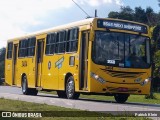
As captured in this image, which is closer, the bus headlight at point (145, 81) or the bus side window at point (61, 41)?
the bus headlight at point (145, 81)

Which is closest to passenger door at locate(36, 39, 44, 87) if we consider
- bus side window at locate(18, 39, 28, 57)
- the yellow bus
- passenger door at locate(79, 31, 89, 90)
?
bus side window at locate(18, 39, 28, 57)

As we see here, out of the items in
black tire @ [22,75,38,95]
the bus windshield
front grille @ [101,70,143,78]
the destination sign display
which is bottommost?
black tire @ [22,75,38,95]

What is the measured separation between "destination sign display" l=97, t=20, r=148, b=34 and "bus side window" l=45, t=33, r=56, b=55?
14.7 feet

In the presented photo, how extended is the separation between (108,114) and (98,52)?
261 inches

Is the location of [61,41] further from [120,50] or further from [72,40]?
[120,50]

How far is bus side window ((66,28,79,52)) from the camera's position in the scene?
20730 mm

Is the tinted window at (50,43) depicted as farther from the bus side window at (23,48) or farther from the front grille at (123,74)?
the front grille at (123,74)

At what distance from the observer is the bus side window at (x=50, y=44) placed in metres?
23.5

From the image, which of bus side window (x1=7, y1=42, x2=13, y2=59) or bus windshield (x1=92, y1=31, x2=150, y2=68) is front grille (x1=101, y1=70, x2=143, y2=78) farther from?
bus side window (x1=7, y1=42, x2=13, y2=59)

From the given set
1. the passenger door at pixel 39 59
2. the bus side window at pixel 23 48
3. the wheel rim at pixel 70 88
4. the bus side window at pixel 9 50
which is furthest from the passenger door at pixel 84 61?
the bus side window at pixel 9 50

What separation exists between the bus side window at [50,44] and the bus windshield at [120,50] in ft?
15.4

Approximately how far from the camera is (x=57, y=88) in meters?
22.8

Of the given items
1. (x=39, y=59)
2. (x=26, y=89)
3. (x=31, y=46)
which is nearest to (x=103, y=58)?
(x=39, y=59)

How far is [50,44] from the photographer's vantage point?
23875mm
